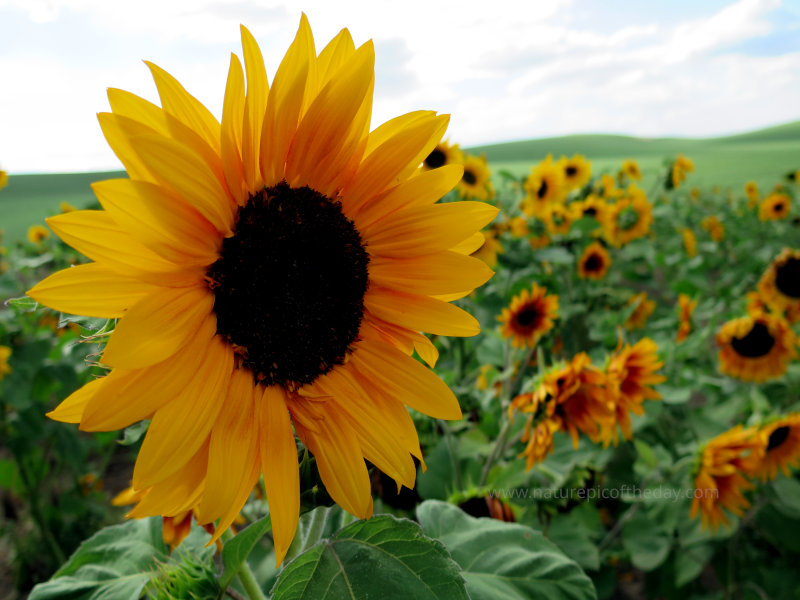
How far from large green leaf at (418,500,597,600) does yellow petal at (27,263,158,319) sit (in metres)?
0.64

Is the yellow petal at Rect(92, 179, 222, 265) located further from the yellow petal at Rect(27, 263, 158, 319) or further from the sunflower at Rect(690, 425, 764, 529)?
the sunflower at Rect(690, 425, 764, 529)

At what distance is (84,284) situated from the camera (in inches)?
22.4

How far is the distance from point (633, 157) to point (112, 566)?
1022 inches

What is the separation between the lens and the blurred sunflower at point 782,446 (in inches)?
77.1

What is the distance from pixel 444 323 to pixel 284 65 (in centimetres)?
38

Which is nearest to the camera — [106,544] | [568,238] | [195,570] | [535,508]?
[195,570]

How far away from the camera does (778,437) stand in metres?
2.00

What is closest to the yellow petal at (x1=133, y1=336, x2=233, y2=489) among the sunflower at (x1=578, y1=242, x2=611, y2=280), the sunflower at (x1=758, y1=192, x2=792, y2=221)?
the sunflower at (x1=578, y1=242, x2=611, y2=280)

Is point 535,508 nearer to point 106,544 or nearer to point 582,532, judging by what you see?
point 582,532

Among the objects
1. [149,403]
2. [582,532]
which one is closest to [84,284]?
[149,403]

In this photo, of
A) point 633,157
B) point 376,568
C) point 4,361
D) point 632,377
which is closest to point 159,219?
point 376,568

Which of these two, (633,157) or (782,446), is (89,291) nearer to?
(782,446)

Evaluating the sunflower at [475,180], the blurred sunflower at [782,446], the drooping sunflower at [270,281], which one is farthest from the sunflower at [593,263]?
the drooping sunflower at [270,281]

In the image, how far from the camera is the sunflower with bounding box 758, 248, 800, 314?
10.8ft
